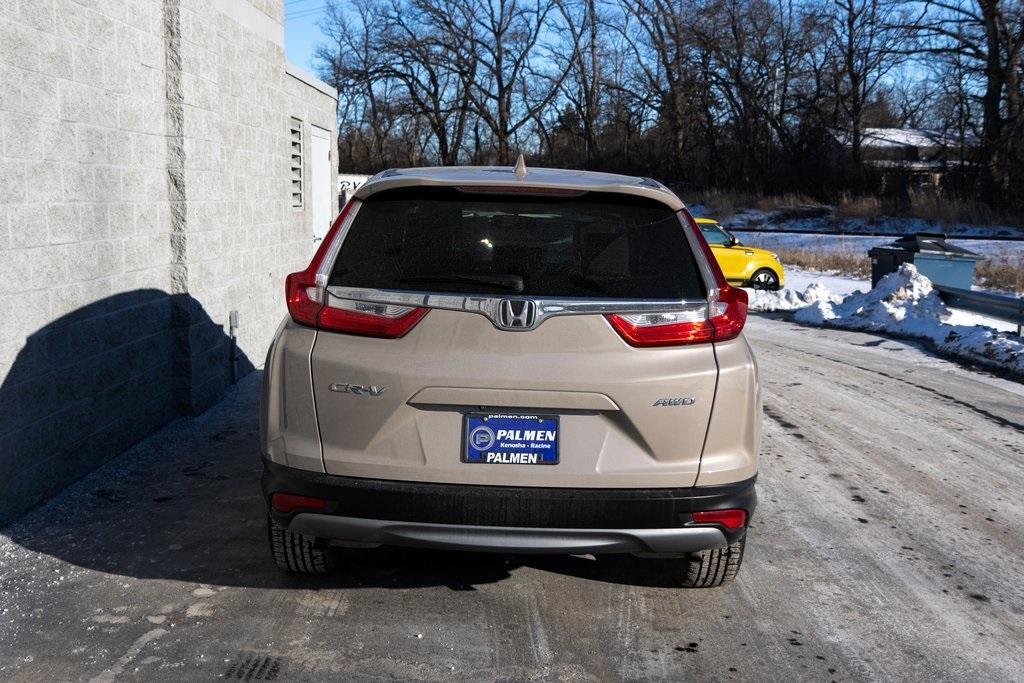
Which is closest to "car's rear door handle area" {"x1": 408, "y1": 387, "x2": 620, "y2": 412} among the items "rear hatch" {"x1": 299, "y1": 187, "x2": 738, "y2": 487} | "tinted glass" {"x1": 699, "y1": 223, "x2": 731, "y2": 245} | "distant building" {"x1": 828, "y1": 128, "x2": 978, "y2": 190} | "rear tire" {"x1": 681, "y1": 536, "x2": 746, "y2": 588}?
"rear hatch" {"x1": 299, "y1": 187, "x2": 738, "y2": 487}

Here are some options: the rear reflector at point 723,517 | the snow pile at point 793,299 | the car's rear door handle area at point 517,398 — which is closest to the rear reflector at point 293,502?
the car's rear door handle area at point 517,398

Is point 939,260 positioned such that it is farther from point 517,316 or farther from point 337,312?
point 337,312

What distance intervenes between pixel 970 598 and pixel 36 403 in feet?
15.4

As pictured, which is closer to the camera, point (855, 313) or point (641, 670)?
point (641, 670)

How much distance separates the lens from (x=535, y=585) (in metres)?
4.67

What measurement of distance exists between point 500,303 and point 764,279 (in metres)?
18.3

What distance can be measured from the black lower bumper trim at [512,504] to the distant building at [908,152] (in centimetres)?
4587

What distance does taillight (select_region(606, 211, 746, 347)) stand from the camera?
3879mm

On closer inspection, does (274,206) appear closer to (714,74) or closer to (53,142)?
(53,142)

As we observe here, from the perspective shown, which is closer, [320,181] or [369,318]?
[369,318]

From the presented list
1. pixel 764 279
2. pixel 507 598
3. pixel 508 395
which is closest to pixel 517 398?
pixel 508 395

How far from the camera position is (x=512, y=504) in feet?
12.5

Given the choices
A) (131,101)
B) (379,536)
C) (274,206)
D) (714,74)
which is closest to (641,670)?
(379,536)

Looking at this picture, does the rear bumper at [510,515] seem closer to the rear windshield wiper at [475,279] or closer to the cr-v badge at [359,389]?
the cr-v badge at [359,389]
